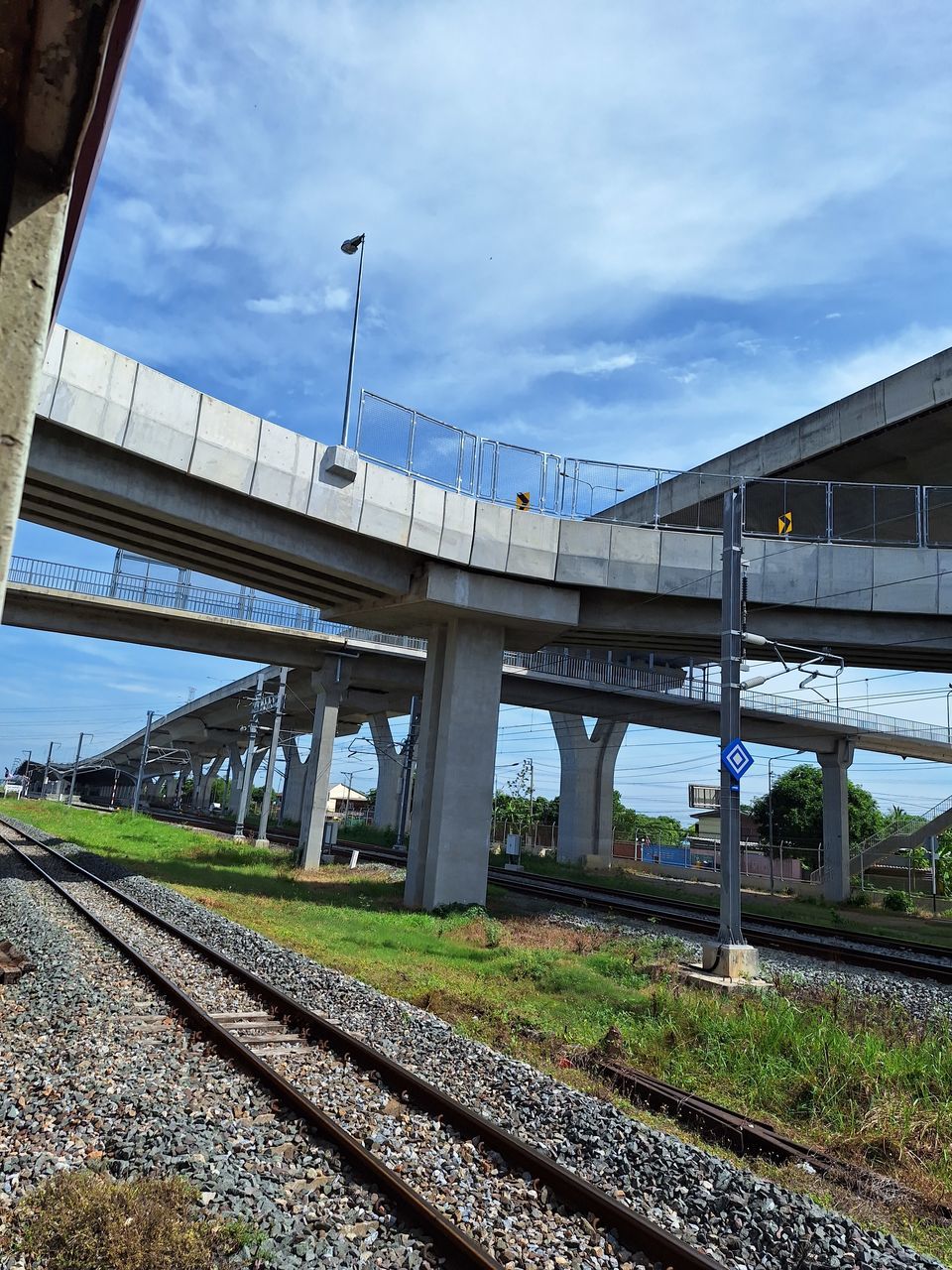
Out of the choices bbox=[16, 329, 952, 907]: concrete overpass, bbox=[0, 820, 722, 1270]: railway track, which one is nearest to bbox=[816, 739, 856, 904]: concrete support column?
bbox=[16, 329, 952, 907]: concrete overpass

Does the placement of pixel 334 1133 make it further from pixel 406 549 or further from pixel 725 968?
pixel 406 549

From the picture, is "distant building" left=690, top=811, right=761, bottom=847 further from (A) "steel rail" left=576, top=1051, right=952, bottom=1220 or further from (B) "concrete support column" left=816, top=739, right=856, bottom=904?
(A) "steel rail" left=576, top=1051, right=952, bottom=1220

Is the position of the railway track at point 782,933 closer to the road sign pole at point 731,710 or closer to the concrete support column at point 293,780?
the road sign pole at point 731,710

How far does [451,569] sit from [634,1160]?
14.6 meters

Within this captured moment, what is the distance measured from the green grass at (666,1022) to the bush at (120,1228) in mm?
4267

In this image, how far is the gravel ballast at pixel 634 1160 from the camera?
16.2 feet

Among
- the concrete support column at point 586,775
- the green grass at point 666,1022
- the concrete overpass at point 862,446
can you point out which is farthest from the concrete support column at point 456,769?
the concrete support column at point 586,775

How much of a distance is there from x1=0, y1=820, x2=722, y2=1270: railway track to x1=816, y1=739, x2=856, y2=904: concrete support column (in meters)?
36.7

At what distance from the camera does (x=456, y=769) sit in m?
20.1

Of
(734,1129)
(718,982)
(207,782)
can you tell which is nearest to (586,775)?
(718,982)

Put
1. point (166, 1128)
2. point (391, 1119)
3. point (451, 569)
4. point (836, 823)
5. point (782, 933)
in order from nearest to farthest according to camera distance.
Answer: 1. point (166, 1128)
2. point (391, 1119)
3. point (451, 569)
4. point (782, 933)
5. point (836, 823)

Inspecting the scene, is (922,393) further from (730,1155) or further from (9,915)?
(9,915)

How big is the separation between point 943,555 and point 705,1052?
1433cm

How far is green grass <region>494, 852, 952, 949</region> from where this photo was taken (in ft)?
86.8
